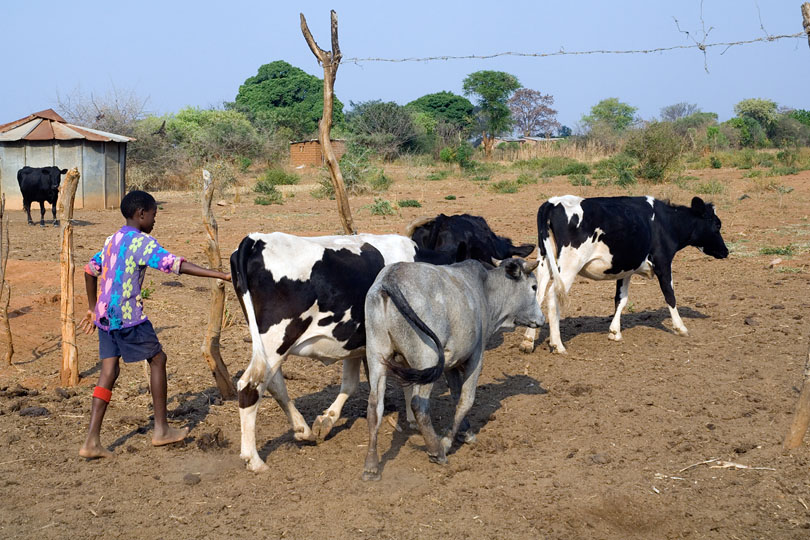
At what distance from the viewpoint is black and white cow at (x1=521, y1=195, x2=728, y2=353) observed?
852 cm

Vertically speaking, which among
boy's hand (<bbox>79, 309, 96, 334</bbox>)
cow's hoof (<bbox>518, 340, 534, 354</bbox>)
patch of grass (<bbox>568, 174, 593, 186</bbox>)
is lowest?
cow's hoof (<bbox>518, 340, 534, 354</bbox>)

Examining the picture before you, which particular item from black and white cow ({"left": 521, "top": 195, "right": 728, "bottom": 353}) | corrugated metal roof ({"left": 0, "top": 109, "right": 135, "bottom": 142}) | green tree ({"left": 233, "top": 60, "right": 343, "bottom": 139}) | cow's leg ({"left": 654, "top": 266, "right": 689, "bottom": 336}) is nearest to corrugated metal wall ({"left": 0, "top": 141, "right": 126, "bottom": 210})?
corrugated metal roof ({"left": 0, "top": 109, "right": 135, "bottom": 142})

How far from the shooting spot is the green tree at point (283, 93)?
59.6 metres

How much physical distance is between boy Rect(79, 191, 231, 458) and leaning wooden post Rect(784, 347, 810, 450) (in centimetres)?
381

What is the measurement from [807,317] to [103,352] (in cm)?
774

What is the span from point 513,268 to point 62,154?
1914cm

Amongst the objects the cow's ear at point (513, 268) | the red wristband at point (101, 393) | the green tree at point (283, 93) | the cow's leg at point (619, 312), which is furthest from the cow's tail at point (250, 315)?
the green tree at point (283, 93)

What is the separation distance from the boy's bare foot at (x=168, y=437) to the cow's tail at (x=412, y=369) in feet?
5.65

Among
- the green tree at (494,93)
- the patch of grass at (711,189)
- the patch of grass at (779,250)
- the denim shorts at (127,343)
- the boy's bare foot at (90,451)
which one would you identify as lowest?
the boy's bare foot at (90,451)

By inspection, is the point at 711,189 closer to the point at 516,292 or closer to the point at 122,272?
the point at 516,292

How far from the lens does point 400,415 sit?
654cm

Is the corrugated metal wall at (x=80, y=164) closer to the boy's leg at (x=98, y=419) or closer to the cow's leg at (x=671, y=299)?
the cow's leg at (x=671, y=299)

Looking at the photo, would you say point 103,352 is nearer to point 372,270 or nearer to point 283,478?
point 283,478

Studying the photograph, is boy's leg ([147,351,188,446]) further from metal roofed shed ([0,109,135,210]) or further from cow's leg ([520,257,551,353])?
metal roofed shed ([0,109,135,210])
